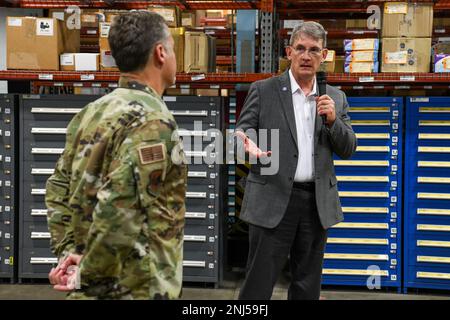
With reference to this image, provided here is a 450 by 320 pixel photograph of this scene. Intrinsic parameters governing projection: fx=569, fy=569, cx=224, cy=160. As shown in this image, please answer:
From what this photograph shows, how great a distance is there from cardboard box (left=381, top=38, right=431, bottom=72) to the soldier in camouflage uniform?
A: 309 centimetres

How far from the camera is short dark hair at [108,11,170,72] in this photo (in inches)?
63.7

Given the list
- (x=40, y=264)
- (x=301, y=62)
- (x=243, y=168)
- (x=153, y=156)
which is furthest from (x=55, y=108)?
(x=153, y=156)

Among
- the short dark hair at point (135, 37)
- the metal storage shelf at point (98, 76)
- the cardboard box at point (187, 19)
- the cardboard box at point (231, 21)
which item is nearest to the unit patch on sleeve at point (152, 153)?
the short dark hair at point (135, 37)

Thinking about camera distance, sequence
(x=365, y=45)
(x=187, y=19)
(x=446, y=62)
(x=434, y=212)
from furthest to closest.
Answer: (x=187, y=19)
(x=434, y=212)
(x=365, y=45)
(x=446, y=62)

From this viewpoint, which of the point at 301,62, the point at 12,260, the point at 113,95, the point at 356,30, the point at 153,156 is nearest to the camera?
the point at 153,156

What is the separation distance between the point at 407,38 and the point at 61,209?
11.2 feet

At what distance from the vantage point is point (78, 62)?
4.58m

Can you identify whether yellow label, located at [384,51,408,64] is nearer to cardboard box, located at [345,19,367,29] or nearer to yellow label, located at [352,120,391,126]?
yellow label, located at [352,120,391,126]

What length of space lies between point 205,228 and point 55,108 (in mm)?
1572

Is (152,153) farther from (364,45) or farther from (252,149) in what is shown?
(364,45)

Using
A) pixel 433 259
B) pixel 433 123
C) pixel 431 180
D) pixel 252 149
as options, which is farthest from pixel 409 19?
pixel 252 149

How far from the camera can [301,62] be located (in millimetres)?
2766

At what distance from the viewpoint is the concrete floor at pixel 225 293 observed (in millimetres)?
4484

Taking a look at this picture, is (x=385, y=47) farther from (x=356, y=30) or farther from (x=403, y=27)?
(x=356, y=30)
